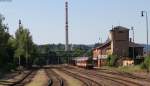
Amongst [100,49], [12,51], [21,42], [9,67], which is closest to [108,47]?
[100,49]

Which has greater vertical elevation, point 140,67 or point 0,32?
point 0,32

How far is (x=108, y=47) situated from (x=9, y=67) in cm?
7017

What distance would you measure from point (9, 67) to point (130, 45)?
6532 cm

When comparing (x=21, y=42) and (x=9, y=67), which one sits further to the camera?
(x=21, y=42)

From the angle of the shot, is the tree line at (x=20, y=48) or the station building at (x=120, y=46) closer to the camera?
the tree line at (x=20, y=48)

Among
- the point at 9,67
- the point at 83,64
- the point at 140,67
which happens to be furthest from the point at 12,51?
the point at 140,67

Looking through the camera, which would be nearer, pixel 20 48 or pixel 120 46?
pixel 20 48

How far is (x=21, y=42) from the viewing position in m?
128

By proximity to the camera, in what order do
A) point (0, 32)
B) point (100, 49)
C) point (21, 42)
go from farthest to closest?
point (100, 49) → point (21, 42) → point (0, 32)

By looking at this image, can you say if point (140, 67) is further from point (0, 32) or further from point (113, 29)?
point (113, 29)

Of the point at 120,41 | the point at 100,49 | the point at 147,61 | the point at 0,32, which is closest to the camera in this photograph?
the point at 147,61

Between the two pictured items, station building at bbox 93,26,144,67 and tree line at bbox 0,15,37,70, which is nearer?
tree line at bbox 0,15,37,70

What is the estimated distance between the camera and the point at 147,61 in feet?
242

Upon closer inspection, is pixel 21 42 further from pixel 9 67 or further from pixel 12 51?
pixel 9 67
